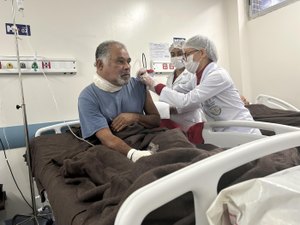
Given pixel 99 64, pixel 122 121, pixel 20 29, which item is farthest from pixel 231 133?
pixel 20 29

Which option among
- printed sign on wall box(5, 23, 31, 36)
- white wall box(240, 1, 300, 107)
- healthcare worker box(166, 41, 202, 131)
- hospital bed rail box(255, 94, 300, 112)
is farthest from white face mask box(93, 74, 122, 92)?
white wall box(240, 1, 300, 107)

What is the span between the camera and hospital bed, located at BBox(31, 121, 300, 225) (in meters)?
0.44

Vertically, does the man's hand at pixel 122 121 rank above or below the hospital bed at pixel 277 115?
above

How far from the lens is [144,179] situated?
55 cm

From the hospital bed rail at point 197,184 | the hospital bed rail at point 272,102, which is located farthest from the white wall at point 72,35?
the hospital bed rail at point 197,184

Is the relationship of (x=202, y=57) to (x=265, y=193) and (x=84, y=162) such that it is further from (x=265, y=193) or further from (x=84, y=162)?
(x=265, y=193)

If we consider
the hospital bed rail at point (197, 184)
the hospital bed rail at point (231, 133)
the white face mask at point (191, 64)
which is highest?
the white face mask at point (191, 64)

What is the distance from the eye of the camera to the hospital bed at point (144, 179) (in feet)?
1.44

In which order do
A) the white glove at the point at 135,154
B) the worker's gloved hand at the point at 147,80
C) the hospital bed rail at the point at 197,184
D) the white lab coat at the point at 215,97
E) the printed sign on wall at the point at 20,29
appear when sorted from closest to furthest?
the hospital bed rail at the point at 197,184, the white glove at the point at 135,154, the white lab coat at the point at 215,97, the worker's gloved hand at the point at 147,80, the printed sign on wall at the point at 20,29

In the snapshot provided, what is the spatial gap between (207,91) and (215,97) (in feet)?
0.35

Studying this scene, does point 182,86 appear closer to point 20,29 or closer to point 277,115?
point 277,115

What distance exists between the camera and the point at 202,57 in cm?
171

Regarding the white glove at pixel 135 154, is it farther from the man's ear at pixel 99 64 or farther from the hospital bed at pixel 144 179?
the man's ear at pixel 99 64

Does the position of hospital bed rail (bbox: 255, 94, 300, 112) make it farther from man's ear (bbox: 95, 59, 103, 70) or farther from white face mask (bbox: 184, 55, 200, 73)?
man's ear (bbox: 95, 59, 103, 70)
